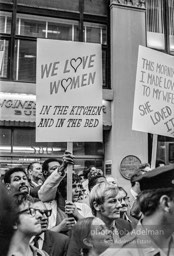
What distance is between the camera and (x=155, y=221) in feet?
4.43

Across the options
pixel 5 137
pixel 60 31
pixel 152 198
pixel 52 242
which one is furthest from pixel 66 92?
pixel 60 31

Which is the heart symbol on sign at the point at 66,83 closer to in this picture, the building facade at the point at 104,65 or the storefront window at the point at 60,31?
→ the building facade at the point at 104,65

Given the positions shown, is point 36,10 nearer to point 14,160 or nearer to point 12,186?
point 14,160

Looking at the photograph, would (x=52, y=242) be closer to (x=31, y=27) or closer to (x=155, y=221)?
(x=155, y=221)

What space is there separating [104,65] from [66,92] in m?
6.24

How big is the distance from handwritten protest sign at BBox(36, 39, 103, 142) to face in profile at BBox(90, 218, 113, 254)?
103cm

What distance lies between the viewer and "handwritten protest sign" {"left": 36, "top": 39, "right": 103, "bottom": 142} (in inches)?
112

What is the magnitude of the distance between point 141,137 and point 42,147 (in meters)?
2.10

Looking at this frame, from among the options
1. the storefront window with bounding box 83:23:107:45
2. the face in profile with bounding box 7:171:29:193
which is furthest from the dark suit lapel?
the storefront window with bounding box 83:23:107:45

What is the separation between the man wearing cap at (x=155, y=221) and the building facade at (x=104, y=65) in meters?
6.54

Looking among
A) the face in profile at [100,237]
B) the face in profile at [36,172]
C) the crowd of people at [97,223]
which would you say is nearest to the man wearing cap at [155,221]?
the crowd of people at [97,223]

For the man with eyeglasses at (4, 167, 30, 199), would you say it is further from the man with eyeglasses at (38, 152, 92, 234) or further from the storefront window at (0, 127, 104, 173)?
the storefront window at (0, 127, 104, 173)

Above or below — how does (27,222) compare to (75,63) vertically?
below

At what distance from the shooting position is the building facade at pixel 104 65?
8.02 meters
